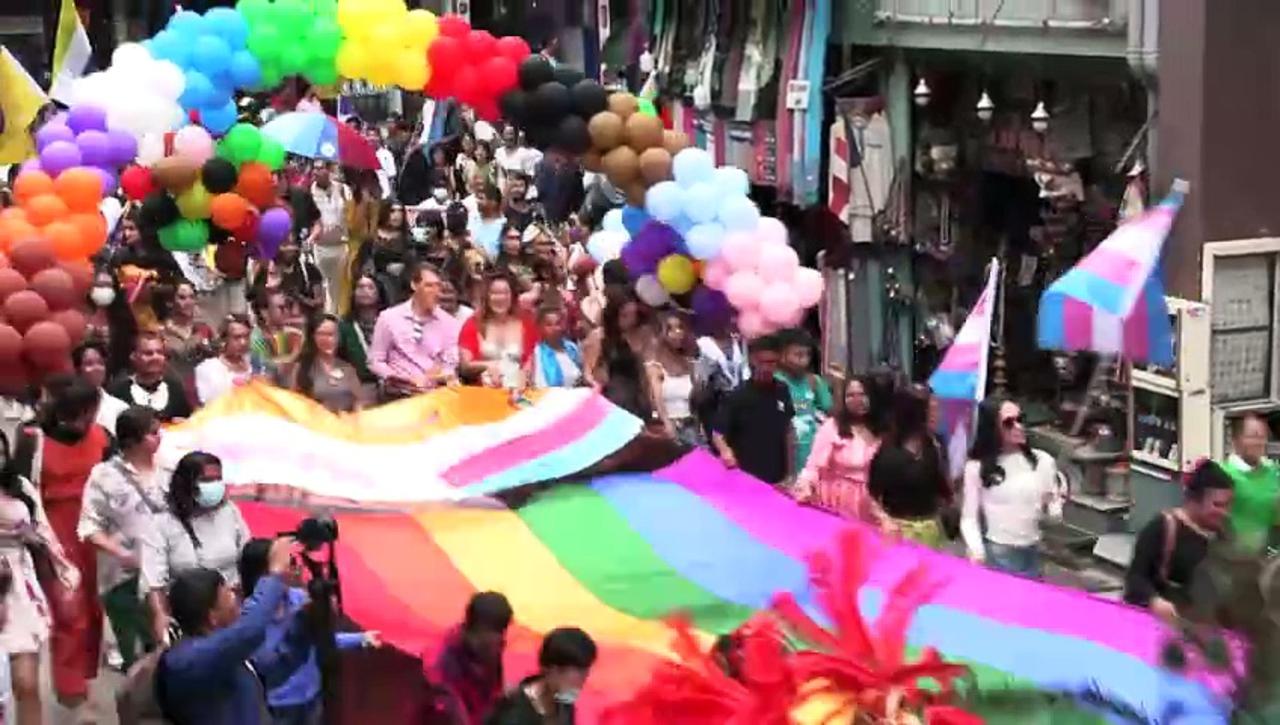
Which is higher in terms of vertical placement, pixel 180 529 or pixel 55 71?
pixel 55 71

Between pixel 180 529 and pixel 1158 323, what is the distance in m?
5.18

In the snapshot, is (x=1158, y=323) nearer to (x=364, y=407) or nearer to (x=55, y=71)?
(x=364, y=407)

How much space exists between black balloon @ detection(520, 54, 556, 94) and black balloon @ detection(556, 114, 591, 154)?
27 centimetres

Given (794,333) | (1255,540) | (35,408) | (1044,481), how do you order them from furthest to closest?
(794,333), (35,408), (1044,481), (1255,540)

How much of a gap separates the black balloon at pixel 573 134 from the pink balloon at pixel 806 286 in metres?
1.39

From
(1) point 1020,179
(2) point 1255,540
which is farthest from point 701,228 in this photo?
(2) point 1255,540

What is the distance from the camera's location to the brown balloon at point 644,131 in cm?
1168

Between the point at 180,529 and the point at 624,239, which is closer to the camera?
the point at 180,529

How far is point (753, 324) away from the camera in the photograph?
455 inches

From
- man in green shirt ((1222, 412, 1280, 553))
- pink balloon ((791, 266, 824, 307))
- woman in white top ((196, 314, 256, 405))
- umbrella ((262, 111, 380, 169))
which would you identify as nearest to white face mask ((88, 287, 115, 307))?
woman in white top ((196, 314, 256, 405))

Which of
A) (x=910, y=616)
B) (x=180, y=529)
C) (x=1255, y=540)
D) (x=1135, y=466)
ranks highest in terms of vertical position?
(x=1255, y=540)

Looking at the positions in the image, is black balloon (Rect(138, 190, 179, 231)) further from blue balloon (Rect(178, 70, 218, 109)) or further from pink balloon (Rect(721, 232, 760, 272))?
pink balloon (Rect(721, 232, 760, 272))

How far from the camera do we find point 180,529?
857cm

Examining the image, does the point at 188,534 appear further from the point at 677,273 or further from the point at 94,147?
the point at 677,273
